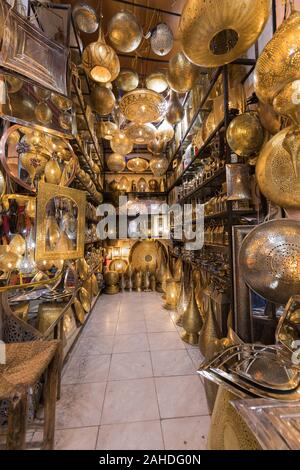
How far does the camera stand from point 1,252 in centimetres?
111

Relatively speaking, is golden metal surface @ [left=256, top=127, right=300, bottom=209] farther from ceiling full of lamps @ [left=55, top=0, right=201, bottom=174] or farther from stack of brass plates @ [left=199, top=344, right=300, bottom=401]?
ceiling full of lamps @ [left=55, top=0, right=201, bottom=174]

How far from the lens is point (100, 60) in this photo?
1.61 metres

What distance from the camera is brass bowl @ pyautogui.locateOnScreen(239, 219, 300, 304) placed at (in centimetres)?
96

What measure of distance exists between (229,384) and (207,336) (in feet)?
3.66

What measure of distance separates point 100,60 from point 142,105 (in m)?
0.44

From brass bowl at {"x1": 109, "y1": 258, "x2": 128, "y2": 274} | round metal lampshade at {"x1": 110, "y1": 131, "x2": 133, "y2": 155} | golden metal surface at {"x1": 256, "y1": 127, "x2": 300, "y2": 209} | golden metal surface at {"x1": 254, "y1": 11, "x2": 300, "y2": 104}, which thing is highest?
round metal lampshade at {"x1": 110, "y1": 131, "x2": 133, "y2": 155}

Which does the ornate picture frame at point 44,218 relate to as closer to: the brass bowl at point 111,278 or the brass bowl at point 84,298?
the brass bowl at point 84,298

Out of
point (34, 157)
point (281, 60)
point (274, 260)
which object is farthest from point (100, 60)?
point (274, 260)

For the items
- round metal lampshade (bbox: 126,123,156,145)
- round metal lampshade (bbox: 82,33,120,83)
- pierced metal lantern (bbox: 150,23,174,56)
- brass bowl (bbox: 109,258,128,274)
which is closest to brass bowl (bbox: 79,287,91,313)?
brass bowl (bbox: 109,258,128,274)

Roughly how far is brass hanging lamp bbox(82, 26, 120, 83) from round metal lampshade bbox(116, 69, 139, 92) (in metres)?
0.43

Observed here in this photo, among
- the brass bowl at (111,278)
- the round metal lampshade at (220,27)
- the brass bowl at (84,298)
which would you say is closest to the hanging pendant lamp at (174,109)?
the round metal lampshade at (220,27)

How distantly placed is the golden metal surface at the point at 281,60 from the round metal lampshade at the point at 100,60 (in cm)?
125

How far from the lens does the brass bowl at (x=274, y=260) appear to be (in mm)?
963

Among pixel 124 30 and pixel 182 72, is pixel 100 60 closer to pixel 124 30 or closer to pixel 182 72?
pixel 124 30
